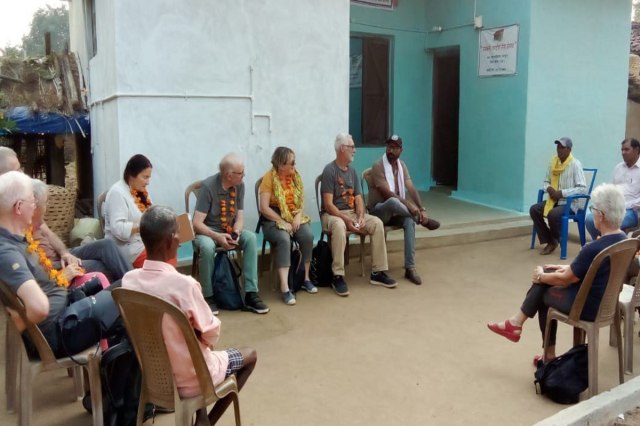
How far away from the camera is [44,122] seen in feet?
22.0

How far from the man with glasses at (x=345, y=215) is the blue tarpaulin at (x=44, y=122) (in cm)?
307

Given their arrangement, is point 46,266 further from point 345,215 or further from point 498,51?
point 498,51

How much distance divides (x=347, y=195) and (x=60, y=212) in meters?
2.55

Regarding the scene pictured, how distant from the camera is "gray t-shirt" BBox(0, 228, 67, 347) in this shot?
8.48ft

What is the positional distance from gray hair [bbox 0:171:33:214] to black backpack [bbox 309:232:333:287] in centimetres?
302

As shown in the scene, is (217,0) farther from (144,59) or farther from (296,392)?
(296,392)

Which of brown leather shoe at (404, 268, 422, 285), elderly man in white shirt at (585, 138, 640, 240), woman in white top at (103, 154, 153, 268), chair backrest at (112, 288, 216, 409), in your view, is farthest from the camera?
elderly man in white shirt at (585, 138, 640, 240)

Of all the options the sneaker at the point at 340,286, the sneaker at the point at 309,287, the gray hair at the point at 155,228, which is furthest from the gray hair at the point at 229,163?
the gray hair at the point at 155,228

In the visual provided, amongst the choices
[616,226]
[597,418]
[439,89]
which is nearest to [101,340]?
[597,418]

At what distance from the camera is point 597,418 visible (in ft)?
10.3

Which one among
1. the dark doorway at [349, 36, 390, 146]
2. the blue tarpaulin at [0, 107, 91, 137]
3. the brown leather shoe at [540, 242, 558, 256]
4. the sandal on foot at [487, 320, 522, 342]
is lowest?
the brown leather shoe at [540, 242, 558, 256]

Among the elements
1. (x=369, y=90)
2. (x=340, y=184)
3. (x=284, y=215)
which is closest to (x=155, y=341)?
(x=284, y=215)

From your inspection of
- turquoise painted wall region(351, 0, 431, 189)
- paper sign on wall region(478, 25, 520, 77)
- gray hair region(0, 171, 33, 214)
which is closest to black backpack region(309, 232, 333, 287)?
gray hair region(0, 171, 33, 214)

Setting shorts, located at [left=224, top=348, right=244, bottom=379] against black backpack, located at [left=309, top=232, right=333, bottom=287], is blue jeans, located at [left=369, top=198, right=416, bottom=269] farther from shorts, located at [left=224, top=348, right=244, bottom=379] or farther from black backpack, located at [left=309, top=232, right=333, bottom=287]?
shorts, located at [left=224, top=348, right=244, bottom=379]
